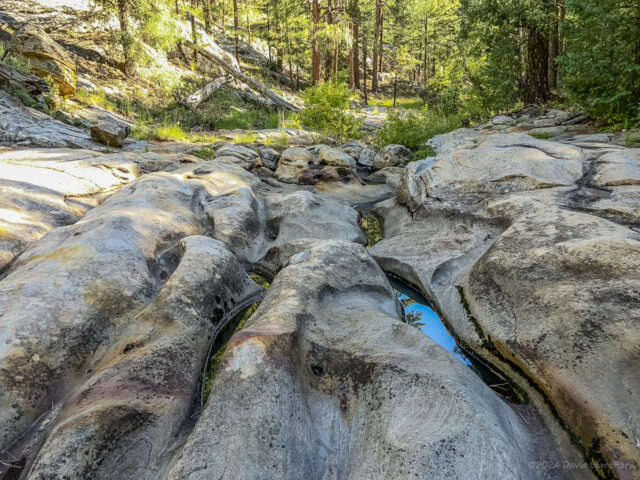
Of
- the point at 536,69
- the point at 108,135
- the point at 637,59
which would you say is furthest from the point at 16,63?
the point at 536,69

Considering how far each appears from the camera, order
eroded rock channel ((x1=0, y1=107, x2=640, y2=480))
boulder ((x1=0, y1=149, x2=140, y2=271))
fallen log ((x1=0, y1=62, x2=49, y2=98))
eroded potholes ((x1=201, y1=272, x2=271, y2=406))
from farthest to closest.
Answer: fallen log ((x1=0, y1=62, x2=49, y2=98))
boulder ((x1=0, y1=149, x2=140, y2=271))
eroded potholes ((x1=201, y1=272, x2=271, y2=406))
eroded rock channel ((x1=0, y1=107, x2=640, y2=480))

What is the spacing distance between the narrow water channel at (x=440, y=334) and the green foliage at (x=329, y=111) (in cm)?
836

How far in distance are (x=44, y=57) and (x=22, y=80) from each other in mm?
2176

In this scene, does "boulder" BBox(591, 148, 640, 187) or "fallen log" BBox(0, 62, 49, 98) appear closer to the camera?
"boulder" BBox(591, 148, 640, 187)

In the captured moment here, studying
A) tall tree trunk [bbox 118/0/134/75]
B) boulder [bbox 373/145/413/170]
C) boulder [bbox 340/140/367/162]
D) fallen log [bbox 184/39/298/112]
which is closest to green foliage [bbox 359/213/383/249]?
boulder [bbox 373/145/413/170]

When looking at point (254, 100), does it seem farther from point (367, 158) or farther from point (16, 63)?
point (367, 158)

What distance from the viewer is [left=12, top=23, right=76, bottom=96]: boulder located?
10727mm

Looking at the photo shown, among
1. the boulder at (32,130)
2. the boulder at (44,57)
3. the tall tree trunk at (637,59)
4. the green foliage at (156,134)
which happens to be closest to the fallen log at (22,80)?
the boulder at (32,130)

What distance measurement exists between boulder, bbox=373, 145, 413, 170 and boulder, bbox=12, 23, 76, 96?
962 cm

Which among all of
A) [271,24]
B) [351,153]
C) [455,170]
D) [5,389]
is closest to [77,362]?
[5,389]

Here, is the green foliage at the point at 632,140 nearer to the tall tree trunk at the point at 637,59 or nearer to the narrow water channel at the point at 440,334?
the tall tree trunk at the point at 637,59

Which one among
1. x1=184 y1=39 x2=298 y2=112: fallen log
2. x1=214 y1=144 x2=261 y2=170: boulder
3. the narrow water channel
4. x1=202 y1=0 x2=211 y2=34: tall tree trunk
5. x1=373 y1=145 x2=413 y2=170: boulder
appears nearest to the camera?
the narrow water channel

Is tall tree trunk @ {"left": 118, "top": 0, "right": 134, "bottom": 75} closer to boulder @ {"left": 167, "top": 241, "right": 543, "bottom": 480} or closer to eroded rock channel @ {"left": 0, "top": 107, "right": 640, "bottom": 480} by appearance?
eroded rock channel @ {"left": 0, "top": 107, "right": 640, "bottom": 480}

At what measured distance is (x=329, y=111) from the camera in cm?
1198
